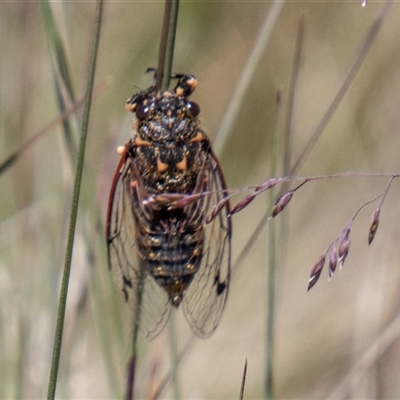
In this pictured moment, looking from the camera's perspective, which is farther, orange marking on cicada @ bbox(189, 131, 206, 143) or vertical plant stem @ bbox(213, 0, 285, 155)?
orange marking on cicada @ bbox(189, 131, 206, 143)

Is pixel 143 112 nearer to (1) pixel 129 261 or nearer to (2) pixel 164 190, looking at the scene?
(2) pixel 164 190

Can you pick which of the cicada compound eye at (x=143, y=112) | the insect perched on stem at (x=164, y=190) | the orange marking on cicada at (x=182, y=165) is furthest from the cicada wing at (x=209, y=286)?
the cicada compound eye at (x=143, y=112)

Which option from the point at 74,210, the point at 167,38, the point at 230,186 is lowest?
the point at 74,210

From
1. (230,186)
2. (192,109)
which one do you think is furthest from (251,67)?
(230,186)

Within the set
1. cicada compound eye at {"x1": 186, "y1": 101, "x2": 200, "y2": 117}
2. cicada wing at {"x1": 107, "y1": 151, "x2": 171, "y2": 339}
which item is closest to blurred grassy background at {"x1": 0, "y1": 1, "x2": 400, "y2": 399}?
cicada wing at {"x1": 107, "y1": 151, "x2": 171, "y2": 339}

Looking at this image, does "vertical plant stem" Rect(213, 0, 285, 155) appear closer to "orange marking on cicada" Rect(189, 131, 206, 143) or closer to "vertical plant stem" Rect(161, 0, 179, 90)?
"orange marking on cicada" Rect(189, 131, 206, 143)

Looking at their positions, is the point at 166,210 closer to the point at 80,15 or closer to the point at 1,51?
the point at 1,51

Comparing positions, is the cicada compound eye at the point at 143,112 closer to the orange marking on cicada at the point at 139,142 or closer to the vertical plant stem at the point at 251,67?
the orange marking on cicada at the point at 139,142
